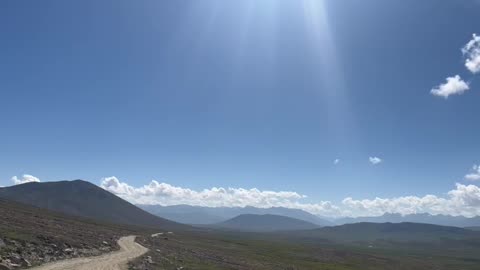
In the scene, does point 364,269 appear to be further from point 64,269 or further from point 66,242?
point 64,269

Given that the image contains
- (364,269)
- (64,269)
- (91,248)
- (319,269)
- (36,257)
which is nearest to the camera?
(64,269)

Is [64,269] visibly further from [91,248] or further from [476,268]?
[476,268]

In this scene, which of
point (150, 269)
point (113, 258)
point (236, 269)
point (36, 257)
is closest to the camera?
point (36, 257)

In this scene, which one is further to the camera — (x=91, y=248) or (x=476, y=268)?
(x=476, y=268)

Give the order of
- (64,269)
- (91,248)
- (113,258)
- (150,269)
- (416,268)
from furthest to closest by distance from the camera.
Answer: (416,268)
(91,248)
(113,258)
(150,269)
(64,269)

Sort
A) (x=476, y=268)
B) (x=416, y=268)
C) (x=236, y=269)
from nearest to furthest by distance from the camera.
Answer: (x=236, y=269) → (x=416, y=268) → (x=476, y=268)

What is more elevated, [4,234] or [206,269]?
[4,234]

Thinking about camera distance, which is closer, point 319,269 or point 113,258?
point 113,258

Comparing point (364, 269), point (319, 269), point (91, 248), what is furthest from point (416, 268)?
point (91, 248)

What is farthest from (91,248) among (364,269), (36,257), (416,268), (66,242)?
(416,268)
